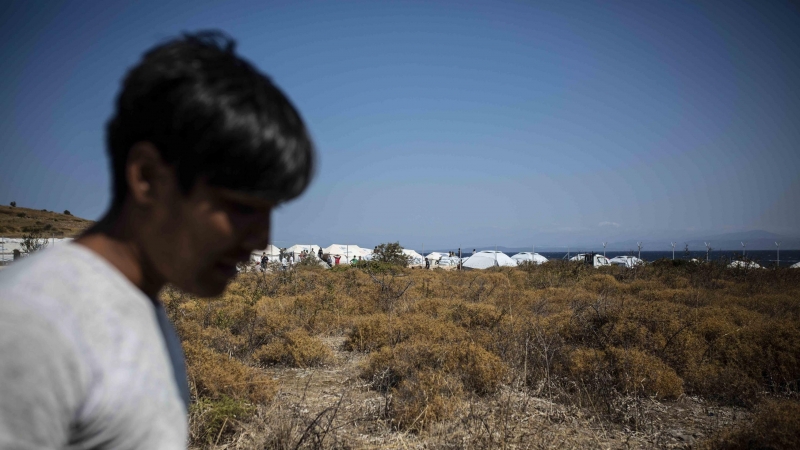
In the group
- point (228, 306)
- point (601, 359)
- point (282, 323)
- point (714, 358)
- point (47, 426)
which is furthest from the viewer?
point (228, 306)

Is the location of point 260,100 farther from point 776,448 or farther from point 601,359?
point 601,359

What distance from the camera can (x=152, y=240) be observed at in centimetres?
65

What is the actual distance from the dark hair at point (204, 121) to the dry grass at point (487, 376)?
234 centimetres

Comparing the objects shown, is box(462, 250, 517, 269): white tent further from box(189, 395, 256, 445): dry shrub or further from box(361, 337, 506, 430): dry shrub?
box(189, 395, 256, 445): dry shrub

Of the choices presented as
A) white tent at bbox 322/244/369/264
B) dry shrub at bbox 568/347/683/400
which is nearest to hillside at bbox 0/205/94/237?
white tent at bbox 322/244/369/264

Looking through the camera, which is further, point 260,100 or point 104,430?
point 260,100

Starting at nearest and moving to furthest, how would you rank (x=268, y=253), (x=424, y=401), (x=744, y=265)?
(x=424, y=401) < (x=744, y=265) < (x=268, y=253)

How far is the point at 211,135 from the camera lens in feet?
2.01

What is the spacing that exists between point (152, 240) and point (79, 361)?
0.20m

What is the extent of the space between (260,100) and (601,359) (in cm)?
542

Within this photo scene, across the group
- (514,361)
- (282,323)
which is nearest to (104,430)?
(514,361)

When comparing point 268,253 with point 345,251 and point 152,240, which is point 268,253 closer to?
point 345,251

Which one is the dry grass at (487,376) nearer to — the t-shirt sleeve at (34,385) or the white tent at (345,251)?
the t-shirt sleeve at (34,385)

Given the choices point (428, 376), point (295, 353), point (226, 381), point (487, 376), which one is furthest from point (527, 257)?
point (226, 381)
